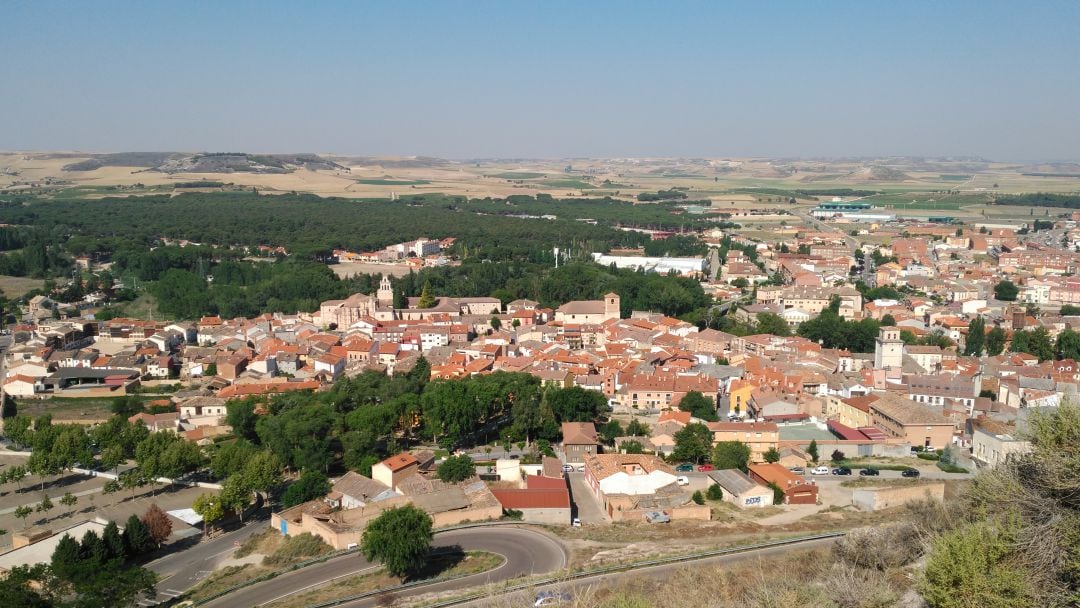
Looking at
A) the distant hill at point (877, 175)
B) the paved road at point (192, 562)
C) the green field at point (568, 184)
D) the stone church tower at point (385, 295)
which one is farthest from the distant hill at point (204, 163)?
the paved road at point (192, 562)

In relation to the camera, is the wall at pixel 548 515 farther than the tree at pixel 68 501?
No

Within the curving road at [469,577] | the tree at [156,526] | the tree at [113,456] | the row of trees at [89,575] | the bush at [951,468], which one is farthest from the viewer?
the tree at [113,456]

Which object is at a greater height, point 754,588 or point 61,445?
point 754,588

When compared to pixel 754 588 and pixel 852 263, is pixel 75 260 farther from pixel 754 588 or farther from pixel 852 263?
pixel 754 588

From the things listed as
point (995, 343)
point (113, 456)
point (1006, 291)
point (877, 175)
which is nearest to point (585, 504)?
point (113, 456)

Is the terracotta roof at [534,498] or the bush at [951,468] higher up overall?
the terracotta roof at [534,498]

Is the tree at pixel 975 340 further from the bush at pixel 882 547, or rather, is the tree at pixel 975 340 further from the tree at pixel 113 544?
the tree at pixel 113 544

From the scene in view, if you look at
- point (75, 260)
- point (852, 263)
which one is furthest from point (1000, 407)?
point (75, 260)

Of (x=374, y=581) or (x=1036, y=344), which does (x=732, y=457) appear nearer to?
(x=374, y=581)
